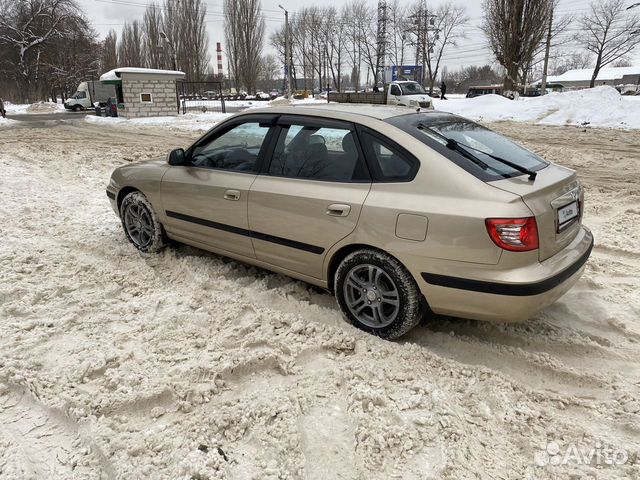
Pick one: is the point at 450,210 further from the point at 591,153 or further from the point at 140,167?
the point at 591,153

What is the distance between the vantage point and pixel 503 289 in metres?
2.62

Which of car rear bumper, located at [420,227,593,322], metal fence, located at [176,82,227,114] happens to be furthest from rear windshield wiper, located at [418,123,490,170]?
metal fence, located at [176,82,227,114]

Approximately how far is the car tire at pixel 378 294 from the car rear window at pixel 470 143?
2.51ft

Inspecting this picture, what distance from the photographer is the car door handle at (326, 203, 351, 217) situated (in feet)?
10.1

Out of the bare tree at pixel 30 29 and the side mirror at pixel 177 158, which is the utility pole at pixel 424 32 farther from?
the side mirror at pixel 177 158

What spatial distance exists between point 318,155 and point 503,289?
161 centimetres

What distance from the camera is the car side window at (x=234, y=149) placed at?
3781 millimetres

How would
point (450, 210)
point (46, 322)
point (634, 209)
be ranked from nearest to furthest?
point (450, 210), point (46, 322), point (634, 209)

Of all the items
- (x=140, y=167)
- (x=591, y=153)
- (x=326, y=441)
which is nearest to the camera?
(x=326, y=441)

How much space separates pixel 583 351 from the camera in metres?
3.05

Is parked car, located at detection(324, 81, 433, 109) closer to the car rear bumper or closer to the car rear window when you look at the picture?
the car rear window

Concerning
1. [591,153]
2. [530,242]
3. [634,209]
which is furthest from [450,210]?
[591,153]

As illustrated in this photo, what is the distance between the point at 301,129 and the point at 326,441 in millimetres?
2237

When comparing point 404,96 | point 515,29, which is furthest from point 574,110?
point 515,29
